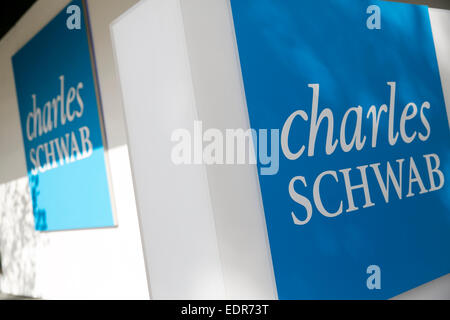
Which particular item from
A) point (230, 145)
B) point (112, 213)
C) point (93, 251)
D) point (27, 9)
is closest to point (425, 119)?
point (230, 145)

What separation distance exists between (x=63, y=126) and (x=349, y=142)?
2.90 m

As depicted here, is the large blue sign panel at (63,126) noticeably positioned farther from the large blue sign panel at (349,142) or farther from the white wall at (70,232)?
the large blue sign panel at (349,142)

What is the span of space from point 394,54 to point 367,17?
233mm

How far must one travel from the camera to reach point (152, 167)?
1.70 m

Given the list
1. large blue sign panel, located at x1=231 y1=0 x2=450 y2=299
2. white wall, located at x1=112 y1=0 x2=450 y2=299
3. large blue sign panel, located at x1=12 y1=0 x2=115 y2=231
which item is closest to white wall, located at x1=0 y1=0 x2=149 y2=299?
large blue sign panel, located at x1=12 y1=0 x2=115 y2=231

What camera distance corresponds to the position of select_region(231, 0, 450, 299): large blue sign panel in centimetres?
157

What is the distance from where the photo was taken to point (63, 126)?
3852 millimetres

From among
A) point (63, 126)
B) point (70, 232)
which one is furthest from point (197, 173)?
point (70, 232)

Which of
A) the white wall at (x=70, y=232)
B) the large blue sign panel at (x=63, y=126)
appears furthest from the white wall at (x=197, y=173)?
the large blue sign panel at (x=63, y=126)

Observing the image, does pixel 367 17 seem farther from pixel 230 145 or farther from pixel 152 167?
pixel 152 167

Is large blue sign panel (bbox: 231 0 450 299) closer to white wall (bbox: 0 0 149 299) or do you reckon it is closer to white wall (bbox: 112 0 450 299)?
white wall (bbox: 112 0 450 299)

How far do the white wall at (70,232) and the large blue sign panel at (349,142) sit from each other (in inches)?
52.8

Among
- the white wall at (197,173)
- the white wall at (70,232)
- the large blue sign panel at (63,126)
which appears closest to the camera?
the white wall at (197,173)

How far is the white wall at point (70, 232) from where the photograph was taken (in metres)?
3.28
